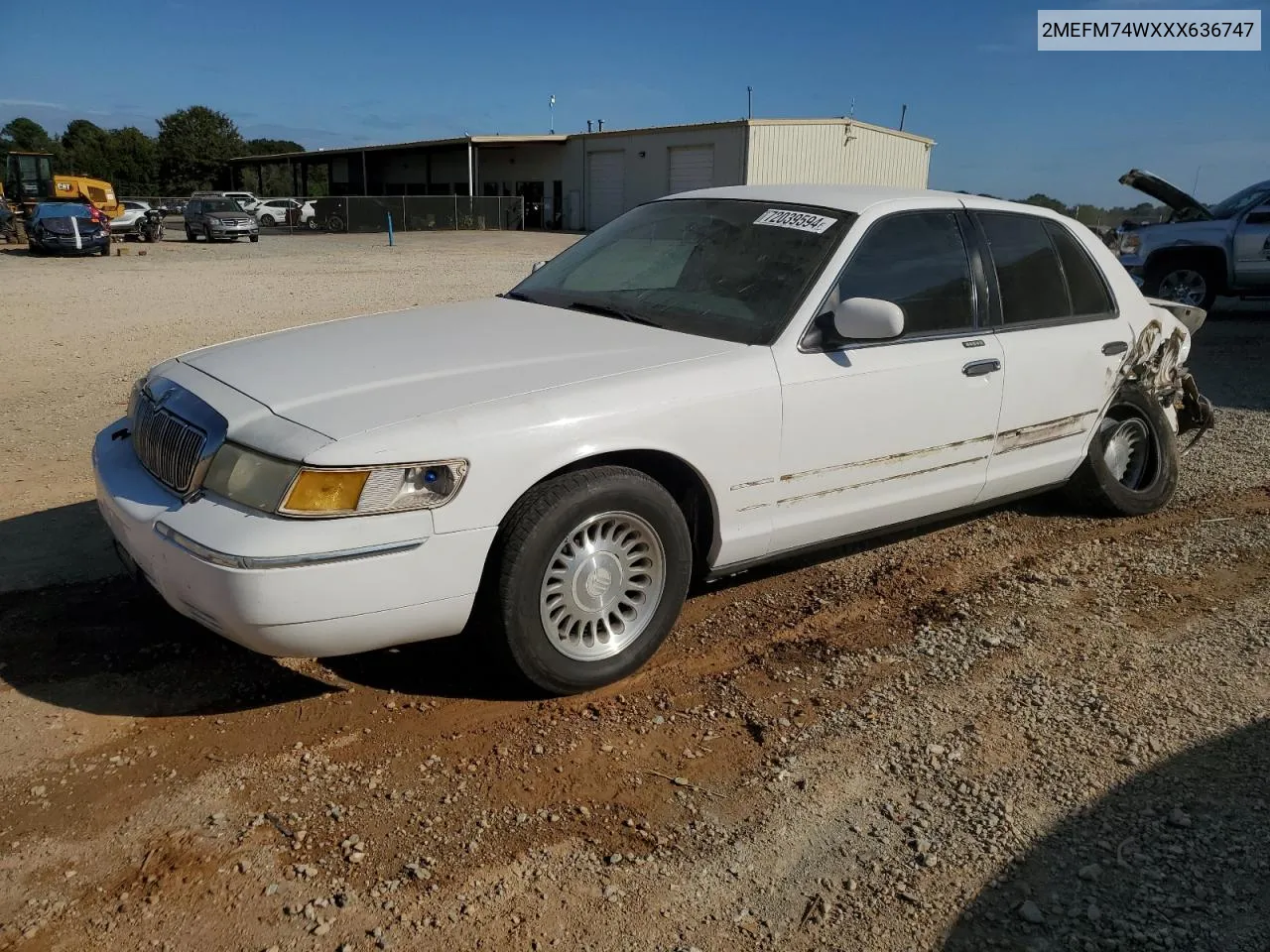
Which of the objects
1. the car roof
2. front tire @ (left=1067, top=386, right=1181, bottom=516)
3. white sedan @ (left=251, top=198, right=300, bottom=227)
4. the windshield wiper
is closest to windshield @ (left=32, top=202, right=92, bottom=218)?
white sedan @ (left=251, top=198, right=300, bottom=227)

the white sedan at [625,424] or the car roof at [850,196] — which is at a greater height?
the car roof at [850,196]

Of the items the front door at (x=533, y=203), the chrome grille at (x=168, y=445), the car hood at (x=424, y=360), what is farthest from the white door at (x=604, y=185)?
the chrome grille at (x=168, y=445)

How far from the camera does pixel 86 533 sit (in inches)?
185

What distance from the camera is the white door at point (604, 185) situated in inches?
1644

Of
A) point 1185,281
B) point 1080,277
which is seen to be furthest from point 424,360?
point 1185,281

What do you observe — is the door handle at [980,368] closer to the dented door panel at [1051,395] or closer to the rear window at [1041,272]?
the dented door panel at [1051,395]

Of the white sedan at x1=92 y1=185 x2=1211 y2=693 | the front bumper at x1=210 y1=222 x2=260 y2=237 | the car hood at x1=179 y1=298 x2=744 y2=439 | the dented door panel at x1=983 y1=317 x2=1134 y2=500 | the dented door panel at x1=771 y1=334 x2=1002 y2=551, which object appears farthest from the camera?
the front bumper at x1=210 y1=222 x2=260 y2=237

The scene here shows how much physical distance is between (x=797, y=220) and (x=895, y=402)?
85 centimetres

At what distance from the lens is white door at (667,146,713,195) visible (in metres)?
37.6

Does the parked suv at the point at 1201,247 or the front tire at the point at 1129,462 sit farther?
the parked suv at the point at 1201,247

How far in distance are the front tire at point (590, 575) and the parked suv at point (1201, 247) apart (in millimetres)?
12427

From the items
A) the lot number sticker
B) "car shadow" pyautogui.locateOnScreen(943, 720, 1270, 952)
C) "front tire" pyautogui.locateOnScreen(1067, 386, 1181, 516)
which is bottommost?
"car shadow" pyautogui.locateOnScreen(943, 720, 1270, 952)

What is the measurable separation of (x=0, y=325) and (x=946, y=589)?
1123cm

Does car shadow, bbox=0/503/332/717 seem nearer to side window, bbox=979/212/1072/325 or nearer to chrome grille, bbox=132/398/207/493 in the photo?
chrome grille, bbox=132/398/207/493
